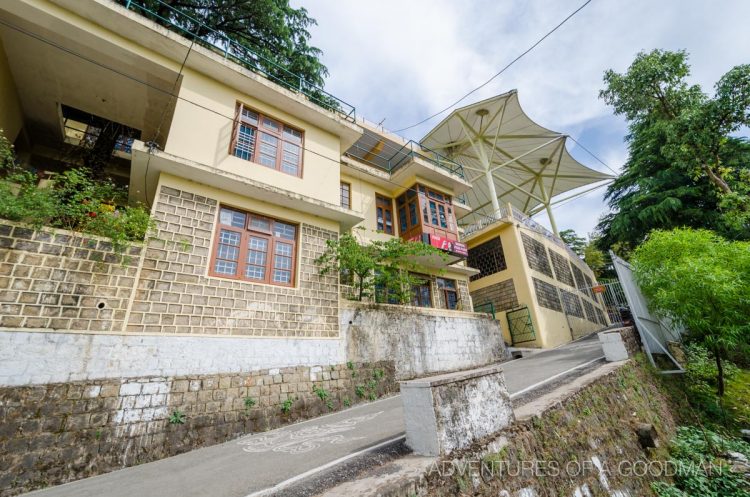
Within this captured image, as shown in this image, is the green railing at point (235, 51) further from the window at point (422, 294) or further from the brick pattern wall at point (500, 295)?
the brick pattern wall at point (500, 295)

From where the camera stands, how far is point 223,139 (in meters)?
7.62

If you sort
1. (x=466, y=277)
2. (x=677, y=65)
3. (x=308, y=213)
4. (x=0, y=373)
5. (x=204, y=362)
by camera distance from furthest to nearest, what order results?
(x=466, y=277), (x=677, y=65), (x=308, y=213), (x=204, y=362), (x=0, y=373)

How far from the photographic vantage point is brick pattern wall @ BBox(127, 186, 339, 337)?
18.4ft

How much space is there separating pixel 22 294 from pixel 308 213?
538 centimetres

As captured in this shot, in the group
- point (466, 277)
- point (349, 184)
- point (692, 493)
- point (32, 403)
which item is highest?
point (349, 184)

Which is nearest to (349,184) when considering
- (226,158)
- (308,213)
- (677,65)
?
(308,213)

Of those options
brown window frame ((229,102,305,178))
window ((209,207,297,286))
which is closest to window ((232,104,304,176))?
brown window frame ((229,102,305,178))

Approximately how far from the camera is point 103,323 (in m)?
5.00

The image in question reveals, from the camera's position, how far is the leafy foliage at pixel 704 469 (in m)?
4.23

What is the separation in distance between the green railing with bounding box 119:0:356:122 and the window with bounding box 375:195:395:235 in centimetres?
392

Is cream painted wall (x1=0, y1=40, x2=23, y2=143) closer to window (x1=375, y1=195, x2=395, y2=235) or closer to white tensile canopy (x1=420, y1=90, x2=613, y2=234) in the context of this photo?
window (x1=375, y1=195, x2=395, y2=235)

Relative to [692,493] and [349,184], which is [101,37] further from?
[692,493]

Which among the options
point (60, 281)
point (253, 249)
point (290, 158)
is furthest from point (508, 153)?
point (60, 281)

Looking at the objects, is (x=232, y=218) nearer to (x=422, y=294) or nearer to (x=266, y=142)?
(x=266, y=142)
